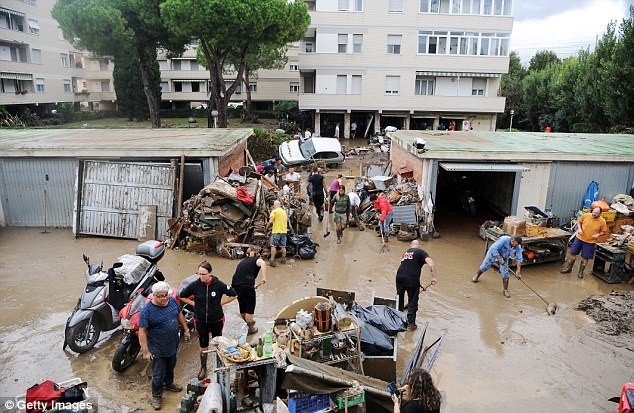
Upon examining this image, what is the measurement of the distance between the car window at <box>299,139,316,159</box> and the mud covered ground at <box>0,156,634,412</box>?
10.5m

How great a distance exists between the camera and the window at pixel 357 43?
32656 millimetres

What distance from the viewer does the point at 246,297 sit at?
771cm

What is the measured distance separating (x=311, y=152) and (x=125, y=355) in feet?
58.8

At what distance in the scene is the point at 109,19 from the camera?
24.3m

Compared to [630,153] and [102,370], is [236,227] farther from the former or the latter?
[630,153]

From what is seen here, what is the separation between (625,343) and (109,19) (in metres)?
26.4

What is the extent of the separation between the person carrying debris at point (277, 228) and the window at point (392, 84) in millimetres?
24455

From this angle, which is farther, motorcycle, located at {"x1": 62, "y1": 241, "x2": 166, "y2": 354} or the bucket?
motorcycle, located at {"x1": 62, "y1": 241, "x2": 166, "y2": 354}

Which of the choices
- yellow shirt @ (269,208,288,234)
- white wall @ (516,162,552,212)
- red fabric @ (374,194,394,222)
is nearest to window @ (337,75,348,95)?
white wall @ (516,162,552,212)

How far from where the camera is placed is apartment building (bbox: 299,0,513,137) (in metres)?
32.2

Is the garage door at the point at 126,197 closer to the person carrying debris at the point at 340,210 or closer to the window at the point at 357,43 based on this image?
the person carrying debris at the point at 340,210

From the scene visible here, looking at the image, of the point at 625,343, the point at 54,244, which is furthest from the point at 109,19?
the point at 625,343

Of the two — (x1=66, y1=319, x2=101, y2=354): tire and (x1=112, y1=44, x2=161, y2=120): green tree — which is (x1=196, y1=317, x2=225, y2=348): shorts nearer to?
(x1=66, y1=319, x2=101, y2=354): tire

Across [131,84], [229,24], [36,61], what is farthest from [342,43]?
[36,61]
